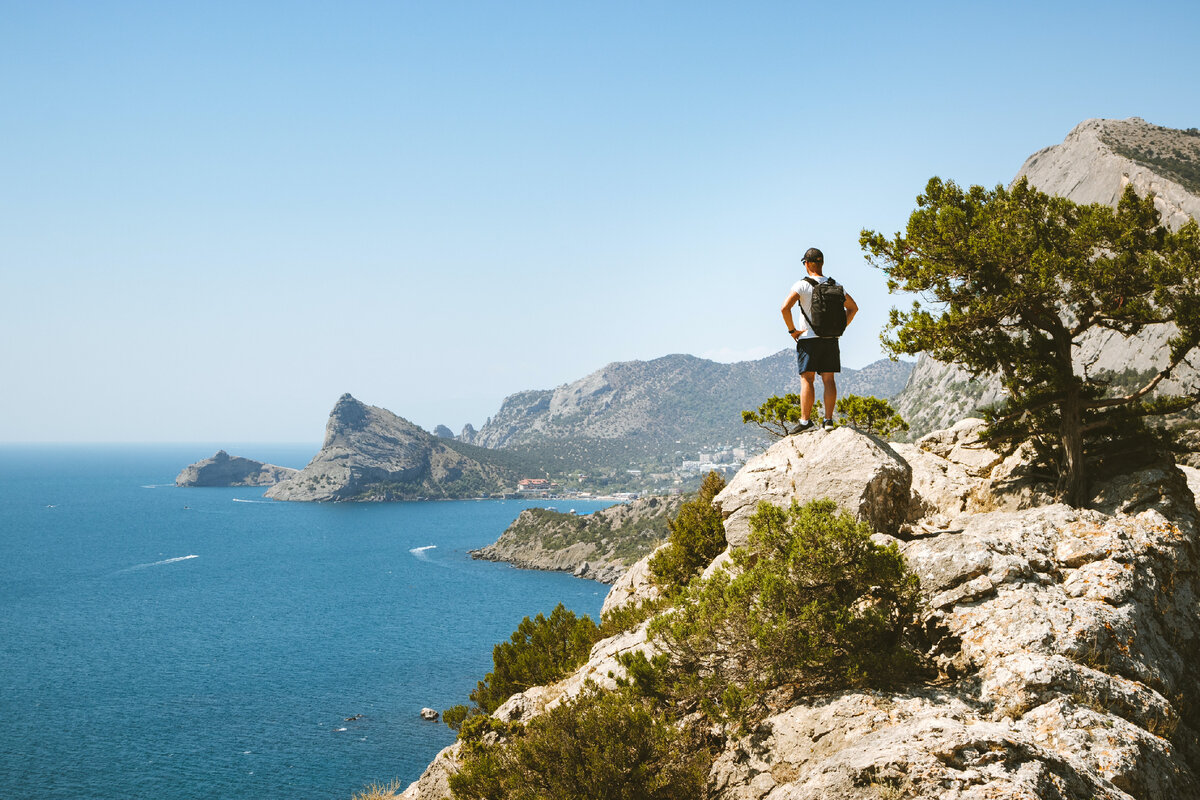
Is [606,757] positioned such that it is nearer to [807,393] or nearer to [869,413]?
[807,393]

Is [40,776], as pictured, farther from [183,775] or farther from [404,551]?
[404,551]

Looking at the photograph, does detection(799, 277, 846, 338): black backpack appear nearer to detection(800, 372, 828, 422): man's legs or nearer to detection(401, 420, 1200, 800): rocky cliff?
detection(800, 372, 828, 422): man's legs

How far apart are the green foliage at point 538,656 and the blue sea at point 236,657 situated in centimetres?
3546

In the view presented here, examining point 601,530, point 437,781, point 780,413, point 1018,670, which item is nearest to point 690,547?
point 780,413

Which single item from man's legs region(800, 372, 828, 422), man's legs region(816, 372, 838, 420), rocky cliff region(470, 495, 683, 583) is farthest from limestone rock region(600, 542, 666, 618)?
rocky cliff region(470, 495, 683, 583)

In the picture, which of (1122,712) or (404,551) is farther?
(404,551)

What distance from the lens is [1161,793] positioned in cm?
702

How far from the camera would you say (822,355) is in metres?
11.8

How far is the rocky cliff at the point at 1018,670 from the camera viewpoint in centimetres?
627

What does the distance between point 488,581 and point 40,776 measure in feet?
260

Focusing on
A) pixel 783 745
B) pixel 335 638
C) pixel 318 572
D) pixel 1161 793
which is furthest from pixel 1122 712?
pixel 318 572

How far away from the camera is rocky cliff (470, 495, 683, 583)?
438 ft

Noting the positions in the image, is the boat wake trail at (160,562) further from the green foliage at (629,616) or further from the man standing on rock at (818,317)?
the man standing on rock at (818,317)

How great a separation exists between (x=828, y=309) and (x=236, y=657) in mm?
87895
